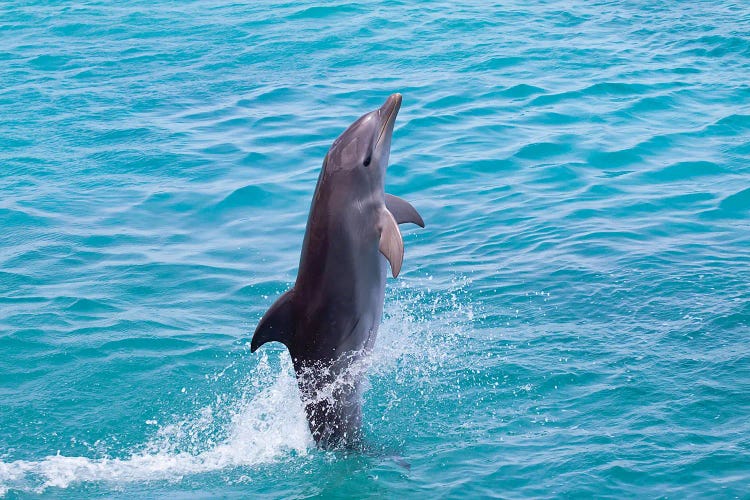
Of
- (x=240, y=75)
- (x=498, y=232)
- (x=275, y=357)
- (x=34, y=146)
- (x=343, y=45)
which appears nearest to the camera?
(x=275, y=357)

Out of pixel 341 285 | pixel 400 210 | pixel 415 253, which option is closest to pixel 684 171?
pixel 415 253

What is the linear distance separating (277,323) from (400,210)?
149 centimetres

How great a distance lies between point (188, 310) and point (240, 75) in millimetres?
8577

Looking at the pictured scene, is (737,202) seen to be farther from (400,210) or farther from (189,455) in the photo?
(189,455)

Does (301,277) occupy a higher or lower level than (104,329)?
Result: higher

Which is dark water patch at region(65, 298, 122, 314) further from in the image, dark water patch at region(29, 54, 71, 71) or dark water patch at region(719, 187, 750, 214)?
dark water patch at region(29, 54, 71, 71)

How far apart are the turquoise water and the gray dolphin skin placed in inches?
16.4

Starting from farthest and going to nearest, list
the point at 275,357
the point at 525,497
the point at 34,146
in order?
the point at 34,146 < the point at 275,357 < the point at 525,497

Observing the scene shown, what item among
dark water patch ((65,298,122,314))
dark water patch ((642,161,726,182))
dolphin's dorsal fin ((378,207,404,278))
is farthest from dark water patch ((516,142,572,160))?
dolphin's dorsal fin ((378,207,404,278))

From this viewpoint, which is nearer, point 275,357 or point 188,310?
point 275,357

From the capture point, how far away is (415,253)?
10.9 m

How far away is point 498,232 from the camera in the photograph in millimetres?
11297

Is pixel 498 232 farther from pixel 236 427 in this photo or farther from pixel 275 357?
pixel 236 427

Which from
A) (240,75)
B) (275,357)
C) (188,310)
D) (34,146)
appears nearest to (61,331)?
(188,310)
